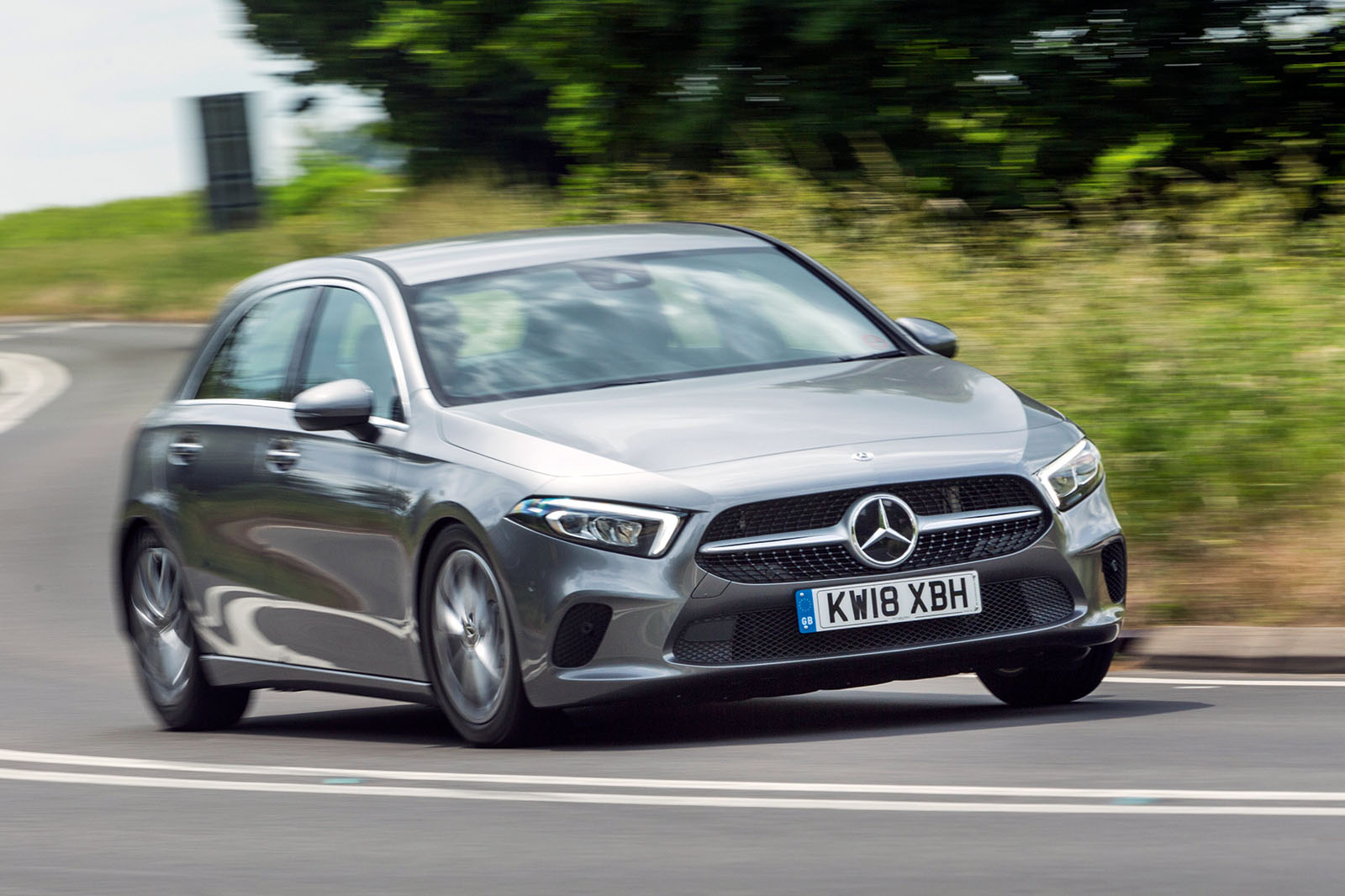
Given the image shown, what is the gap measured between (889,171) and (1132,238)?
2092 millimetres

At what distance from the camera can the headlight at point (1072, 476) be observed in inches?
284

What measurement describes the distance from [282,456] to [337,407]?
677 mm

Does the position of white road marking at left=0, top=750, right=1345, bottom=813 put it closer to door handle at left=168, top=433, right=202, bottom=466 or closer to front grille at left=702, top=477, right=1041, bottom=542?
front grille at left=702, top=477, right=1041, bottom=542

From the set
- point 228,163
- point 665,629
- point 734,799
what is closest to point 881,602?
point 665,629

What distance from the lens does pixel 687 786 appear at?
6.46m

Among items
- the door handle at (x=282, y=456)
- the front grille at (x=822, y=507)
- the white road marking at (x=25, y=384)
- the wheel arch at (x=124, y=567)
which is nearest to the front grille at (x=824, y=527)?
the front grille at (x=822, y=507)

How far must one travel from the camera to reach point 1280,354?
11266mm

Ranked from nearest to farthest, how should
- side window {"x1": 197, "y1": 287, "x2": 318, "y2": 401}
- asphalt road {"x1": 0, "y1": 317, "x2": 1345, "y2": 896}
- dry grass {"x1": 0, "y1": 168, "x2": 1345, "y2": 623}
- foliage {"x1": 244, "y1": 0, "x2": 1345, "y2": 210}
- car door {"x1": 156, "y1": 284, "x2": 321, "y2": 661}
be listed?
asphalt road {"x1": 0, "y1": 317, "x2": 1345, "y2": 896}, car door {"x1": 156, "y1": 284, "x2": 321, "y2": 661}, side window {"x1": 197, "y1": 287, "x2": 318, "y2": 401}, dry grass {"x1": 0, "y1": 168, "x2": 1345, "y2": 623}, foliage {"x1": 244, "y1": 0, "x2": 1345, "y2": 210}

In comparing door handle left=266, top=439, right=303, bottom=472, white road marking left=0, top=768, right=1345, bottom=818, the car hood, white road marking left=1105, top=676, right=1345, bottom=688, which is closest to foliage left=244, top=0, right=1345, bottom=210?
white road marking left=1105, top=676, right=1345, bottom=688

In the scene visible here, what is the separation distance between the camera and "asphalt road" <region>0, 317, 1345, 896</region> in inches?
210

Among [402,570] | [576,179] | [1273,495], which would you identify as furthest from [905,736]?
[576,179]

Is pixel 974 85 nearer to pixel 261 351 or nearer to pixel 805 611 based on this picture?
pixel 261 351

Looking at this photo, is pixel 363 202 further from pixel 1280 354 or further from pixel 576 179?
pixel 1280 354

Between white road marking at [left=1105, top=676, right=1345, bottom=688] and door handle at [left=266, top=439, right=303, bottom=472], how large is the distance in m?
2.96
